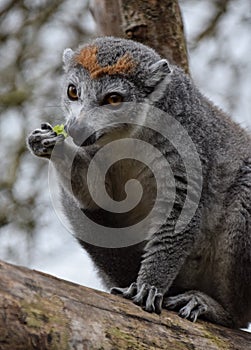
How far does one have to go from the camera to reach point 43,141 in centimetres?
536

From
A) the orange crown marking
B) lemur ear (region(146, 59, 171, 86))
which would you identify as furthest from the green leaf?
lemur ear (region(146, 59, 171, 86))

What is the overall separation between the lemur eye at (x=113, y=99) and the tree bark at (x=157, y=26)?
1770 millimetres

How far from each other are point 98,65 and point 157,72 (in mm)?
509

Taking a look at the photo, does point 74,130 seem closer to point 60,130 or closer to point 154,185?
point 60,130

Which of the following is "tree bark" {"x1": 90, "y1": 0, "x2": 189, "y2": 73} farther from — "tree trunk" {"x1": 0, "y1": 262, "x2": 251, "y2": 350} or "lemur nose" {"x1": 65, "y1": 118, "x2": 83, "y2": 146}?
"tree trunk" {"x1": 0, "y1": 262, "x2": 251, "y2": 350}

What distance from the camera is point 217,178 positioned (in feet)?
18.6

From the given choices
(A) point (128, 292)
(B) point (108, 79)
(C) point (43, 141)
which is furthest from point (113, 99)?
(A) point (128, 292)

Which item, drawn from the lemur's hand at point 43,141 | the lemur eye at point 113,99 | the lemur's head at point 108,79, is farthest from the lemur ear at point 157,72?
the lemur's hand at point 43,141

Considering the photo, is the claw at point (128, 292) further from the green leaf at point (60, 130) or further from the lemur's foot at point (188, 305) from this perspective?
the green leaf at point (60, 130)

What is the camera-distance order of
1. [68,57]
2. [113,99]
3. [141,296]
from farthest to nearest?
1. [68,57]
2. [113,99]
3. [141,296]

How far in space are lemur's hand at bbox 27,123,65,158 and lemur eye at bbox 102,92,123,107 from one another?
0.47m

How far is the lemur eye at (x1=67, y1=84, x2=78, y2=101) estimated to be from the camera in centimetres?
553

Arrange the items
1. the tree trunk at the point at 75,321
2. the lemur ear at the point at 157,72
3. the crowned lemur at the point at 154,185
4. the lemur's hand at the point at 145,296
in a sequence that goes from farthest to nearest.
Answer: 1. the lemur ear at the point at 157,72
2. the crowned lemur at the point at 154,185
3. the lemur's hand at the point at 145,296
4. the tree trunk at the point at 75,321

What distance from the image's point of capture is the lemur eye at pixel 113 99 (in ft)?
17.8
